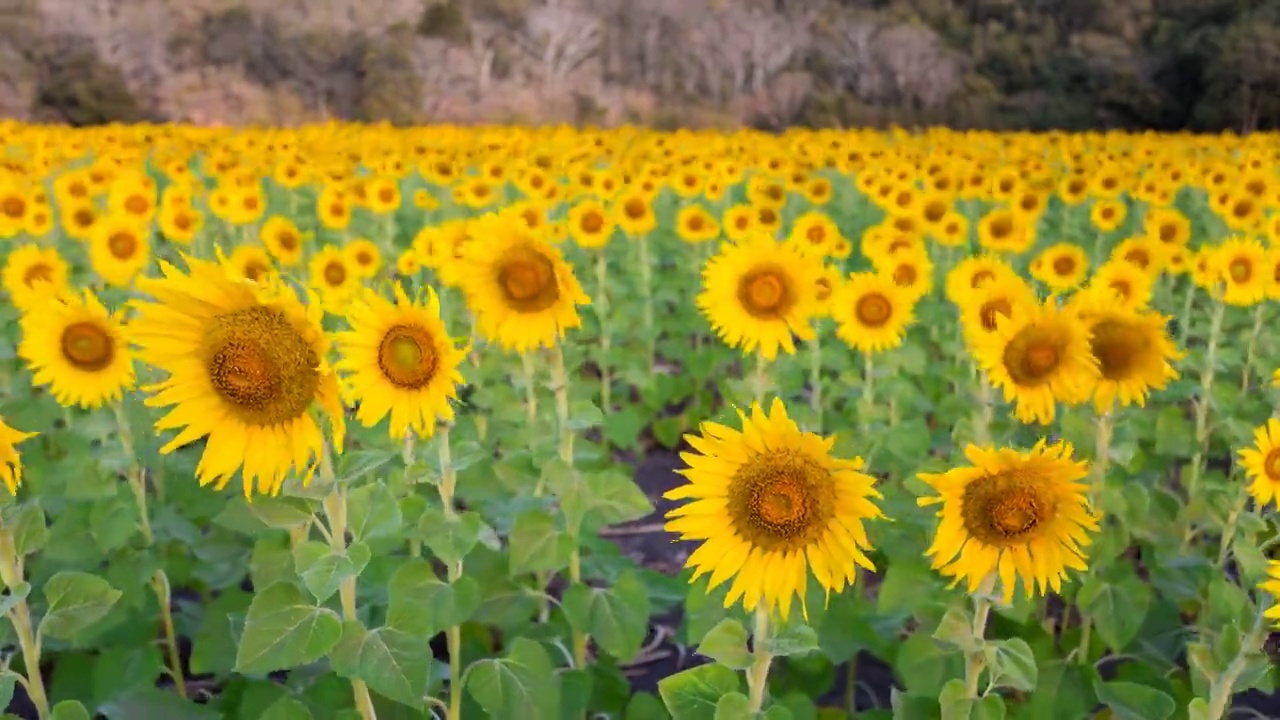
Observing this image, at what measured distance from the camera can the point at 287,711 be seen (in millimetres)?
2672

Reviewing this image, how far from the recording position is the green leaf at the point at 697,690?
2529 millimetres

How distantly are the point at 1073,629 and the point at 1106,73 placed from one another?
38500mm

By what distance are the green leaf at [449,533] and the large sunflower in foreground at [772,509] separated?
2.74ft

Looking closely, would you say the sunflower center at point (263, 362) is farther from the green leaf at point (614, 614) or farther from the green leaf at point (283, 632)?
the green leaf at point (614, 614)

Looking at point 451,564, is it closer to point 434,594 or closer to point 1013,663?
point 434,594

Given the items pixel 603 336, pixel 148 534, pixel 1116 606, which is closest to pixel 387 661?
pixel 148 534

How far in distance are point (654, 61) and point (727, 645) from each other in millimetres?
56713

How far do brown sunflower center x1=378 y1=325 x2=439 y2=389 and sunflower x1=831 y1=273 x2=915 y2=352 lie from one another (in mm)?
2979

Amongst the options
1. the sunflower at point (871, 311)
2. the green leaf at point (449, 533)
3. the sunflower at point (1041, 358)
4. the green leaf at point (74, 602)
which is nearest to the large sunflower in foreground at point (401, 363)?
the green leaf at point (449, 533)

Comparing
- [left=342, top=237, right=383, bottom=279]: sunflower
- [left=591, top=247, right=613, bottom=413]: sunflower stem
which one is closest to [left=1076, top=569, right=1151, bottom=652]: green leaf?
[left=591, top=247, right=613, bottom=413]: sunflower stem

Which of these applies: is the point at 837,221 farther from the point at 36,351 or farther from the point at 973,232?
A: the point at 36,351

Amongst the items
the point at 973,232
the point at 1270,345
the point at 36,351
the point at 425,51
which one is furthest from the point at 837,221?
the point at 425,51

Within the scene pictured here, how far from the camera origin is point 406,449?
3.39m

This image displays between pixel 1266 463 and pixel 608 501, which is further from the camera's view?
pixel 608 501
